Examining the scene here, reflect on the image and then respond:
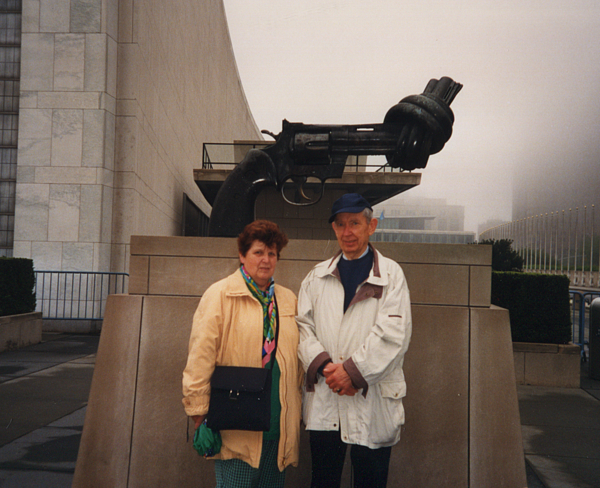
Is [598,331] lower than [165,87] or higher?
lower

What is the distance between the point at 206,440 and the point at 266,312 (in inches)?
25.5

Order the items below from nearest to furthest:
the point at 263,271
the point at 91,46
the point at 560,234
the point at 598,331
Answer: the point at 263,271
the point at 598,331
the point at 91,46
the point at 560,234

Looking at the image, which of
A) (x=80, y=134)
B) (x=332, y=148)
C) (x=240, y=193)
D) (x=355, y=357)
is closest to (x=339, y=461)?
(x=355, y=357)

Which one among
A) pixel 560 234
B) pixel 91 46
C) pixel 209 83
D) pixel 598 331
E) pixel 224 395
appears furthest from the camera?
pixel 560 234

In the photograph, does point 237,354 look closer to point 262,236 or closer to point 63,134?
point 262,236

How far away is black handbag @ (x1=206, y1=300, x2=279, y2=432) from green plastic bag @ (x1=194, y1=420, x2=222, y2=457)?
52 mm

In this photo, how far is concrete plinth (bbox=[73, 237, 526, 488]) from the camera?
10.2 ft

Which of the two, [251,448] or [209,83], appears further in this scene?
[209,83]

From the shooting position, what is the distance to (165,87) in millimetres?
13016

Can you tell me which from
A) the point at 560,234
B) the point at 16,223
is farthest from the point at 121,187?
the point at 560,234

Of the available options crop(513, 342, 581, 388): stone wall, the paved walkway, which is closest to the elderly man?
the paved walkway

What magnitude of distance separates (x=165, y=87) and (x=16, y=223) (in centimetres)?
574

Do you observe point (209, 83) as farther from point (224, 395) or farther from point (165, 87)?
point (224, 395)

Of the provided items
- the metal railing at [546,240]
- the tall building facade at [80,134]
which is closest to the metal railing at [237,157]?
the tall building facade at [80,134]
